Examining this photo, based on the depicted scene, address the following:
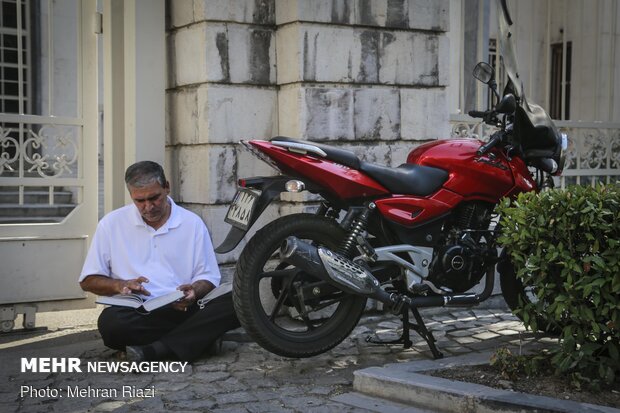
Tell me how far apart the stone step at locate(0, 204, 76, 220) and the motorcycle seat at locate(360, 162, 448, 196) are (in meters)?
2.42

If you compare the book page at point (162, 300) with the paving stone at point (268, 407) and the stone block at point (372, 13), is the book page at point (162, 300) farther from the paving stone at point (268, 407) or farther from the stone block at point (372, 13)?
the stone block at point (372, 13)

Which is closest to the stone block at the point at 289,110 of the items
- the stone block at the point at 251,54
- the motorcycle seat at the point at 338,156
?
the stone block at the point at 251,54

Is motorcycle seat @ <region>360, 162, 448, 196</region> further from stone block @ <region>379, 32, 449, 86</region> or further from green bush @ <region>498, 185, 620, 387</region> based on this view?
stone block @ <region>379, 32, 449, 86</region>

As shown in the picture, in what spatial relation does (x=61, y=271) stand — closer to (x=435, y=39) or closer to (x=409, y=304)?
(x=409, y=304)

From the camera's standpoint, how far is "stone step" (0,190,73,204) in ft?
19.0

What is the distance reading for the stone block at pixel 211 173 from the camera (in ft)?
18.9

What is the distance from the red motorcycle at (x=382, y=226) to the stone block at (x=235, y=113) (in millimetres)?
1215

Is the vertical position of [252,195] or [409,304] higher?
[252,195]

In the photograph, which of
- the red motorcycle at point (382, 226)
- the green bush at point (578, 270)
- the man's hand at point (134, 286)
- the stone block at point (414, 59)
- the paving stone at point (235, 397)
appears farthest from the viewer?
the stone block at point (414, 59)

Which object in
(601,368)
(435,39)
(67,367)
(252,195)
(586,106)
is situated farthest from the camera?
(586,106)

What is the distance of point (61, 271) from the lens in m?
5.93

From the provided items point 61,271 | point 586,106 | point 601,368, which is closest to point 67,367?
point 61,271

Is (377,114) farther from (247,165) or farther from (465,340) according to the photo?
(465,340)

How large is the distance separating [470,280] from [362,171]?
0.97 metres
